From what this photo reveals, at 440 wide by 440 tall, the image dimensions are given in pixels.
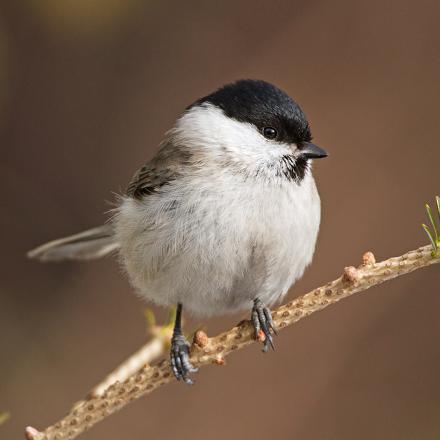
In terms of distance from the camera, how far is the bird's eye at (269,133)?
185 cm

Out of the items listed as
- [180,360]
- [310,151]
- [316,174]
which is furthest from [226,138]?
[316,174]

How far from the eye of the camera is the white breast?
174cm

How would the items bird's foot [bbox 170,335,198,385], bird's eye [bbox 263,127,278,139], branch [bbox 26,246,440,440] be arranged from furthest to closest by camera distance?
bird's eye [bbox 263,127,278,139] < bird's foot [bbox 170,335,198,385] < branch [bbox 26,246,440,440]

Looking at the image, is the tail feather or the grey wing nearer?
the grey wing

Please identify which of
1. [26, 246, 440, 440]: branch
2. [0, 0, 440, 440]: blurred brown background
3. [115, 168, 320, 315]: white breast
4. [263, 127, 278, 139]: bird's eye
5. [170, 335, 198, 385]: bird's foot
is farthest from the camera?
[0, 0, 440, 440]: blurred brown background

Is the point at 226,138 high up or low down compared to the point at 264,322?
up

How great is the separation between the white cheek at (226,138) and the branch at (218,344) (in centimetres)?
62

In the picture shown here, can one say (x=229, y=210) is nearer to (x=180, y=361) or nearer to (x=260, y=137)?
(x=260, y=137)

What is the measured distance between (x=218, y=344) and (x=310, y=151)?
734mm

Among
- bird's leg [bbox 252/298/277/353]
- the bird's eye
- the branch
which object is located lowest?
bird's leg [bbox 252/298/277/353]

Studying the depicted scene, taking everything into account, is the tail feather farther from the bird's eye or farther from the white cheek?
the bird's eye

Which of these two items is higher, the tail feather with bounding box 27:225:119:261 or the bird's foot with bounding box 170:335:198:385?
the tail feather with bounding box 27:225:119:261

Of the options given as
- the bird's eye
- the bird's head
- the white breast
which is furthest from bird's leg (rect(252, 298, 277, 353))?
the bird's eye

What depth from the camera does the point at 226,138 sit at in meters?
1.86
